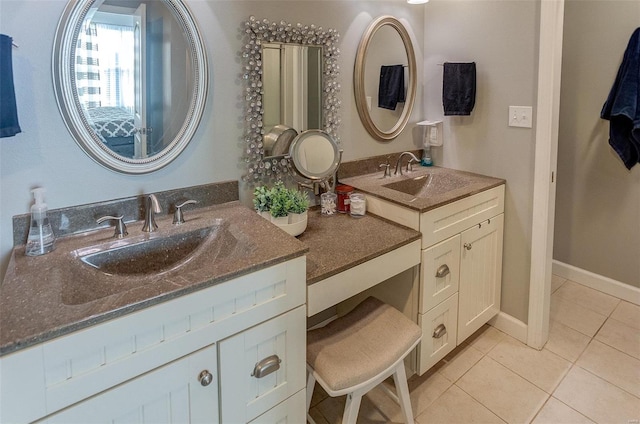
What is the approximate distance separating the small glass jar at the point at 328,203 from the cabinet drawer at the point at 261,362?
68 cm

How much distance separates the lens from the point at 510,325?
2.22 m

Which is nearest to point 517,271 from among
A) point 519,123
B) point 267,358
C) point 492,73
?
point 519,123

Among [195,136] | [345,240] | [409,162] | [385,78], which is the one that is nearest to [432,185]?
[409,162]

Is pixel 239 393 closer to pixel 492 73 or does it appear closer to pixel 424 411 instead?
pixel 424 411

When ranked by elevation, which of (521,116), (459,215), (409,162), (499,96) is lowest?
(459,215)

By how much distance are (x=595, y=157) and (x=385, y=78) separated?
151cm

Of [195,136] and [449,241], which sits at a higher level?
[195,136]

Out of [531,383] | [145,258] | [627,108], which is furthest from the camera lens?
[627,108]

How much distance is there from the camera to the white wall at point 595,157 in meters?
2.41

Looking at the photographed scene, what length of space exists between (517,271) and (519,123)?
770 millimetres

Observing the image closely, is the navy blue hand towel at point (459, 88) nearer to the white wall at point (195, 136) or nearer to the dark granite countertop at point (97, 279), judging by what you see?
the white wall at point (195, 136)

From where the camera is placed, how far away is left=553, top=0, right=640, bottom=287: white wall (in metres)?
2.41

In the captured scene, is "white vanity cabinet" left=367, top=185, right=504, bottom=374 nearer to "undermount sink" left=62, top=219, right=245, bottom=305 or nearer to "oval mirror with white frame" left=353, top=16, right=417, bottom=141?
"oval mirror with white frame" left=353, top=16, right=417, bottom=141

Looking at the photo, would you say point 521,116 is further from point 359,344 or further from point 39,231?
point 39,231
